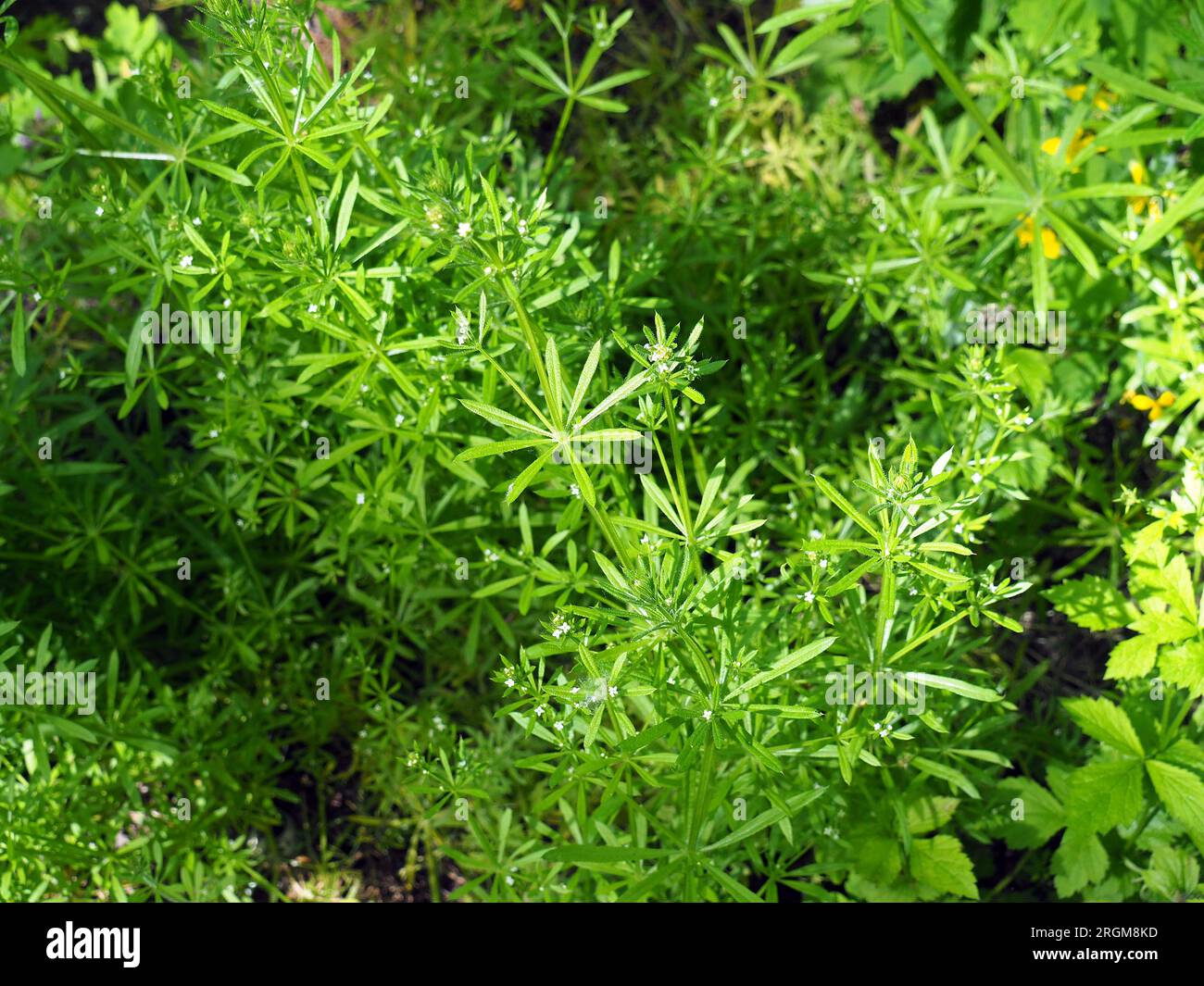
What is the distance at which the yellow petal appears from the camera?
341 cm

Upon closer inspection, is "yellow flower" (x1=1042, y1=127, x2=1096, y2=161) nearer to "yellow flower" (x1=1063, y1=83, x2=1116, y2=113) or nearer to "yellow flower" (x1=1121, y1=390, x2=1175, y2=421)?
"yellow flower" (x1=1063, y1=83, x2=1116, y2=113)

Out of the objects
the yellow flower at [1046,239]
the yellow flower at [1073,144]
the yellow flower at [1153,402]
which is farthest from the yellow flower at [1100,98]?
the yellow flower at [1153,402]

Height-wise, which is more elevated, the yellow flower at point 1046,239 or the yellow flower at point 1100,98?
the yellow flower at point 1100,98

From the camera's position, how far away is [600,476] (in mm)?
2584

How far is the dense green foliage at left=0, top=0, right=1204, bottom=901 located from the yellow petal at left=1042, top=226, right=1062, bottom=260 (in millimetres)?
23

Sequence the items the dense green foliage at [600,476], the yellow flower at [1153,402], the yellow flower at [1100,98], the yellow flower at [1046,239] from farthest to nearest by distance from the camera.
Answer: the yellow flower at [1046,239]
the yellow flower at [1100,98]
the yellow flower at [1153,402]
the dense green foliage at [600,476]

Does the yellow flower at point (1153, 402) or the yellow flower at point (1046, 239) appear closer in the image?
the yellow flower at point (1153, 402)

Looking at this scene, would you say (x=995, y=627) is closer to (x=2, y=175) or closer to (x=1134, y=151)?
(x=1134, y=151)

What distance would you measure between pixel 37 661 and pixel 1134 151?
3.39 metres

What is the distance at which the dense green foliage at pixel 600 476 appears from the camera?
7.57 feet

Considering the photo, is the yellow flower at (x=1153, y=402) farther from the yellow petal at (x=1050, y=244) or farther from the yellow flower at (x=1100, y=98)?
the yellow flower at (x=1100, y=98)

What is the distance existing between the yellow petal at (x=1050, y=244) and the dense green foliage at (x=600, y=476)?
0.02 m

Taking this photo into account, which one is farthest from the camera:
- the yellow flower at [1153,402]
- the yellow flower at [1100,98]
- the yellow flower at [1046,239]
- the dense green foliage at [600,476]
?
the yellow flower at [1046,239]


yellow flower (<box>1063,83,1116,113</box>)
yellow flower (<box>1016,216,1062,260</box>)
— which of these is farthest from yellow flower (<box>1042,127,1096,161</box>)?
yellow flower (<box>1016,216,1062,260</box>)
